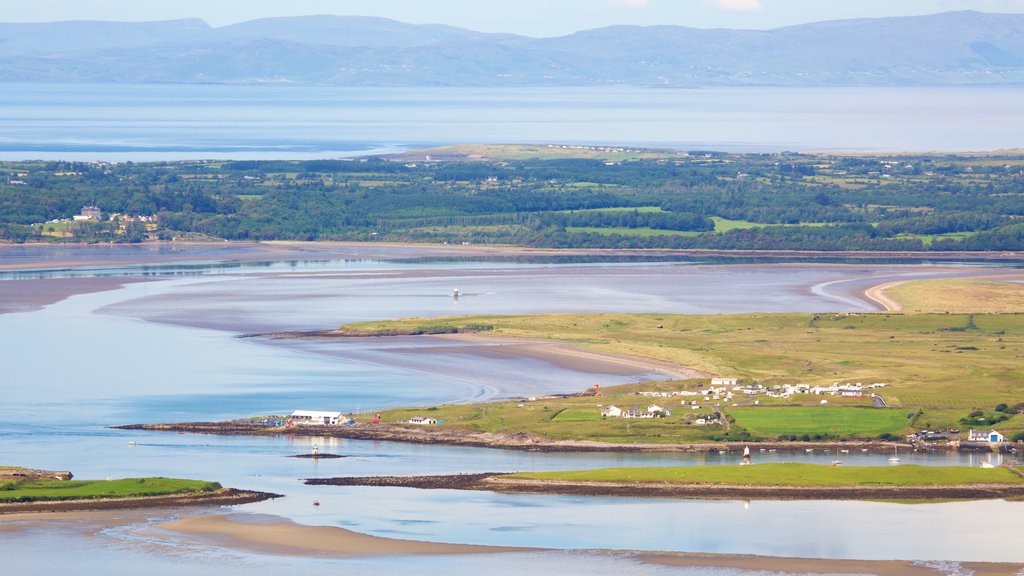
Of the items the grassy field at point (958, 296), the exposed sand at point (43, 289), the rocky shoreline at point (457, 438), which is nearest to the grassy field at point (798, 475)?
the rocky shoreline at point (457, 438)

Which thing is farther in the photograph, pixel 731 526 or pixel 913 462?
pixel 913 462

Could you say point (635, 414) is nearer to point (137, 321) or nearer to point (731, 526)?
point (731, 526)

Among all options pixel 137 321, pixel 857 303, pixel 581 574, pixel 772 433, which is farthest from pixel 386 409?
pixel 857 303

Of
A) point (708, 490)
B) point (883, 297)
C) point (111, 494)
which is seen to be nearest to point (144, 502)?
point (111, 494)

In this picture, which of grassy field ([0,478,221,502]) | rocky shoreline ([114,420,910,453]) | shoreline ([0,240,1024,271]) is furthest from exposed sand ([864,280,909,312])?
grassy field ([0,478,221,502])

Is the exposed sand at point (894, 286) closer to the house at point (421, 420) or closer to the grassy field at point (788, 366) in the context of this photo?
the grassy field at point (788, 366)
